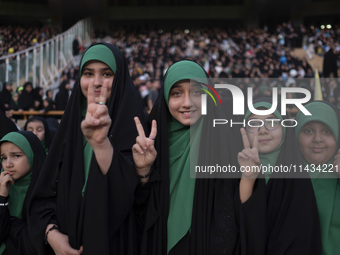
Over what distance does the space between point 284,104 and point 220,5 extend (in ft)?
87.8

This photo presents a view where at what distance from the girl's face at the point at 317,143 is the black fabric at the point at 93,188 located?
89cm

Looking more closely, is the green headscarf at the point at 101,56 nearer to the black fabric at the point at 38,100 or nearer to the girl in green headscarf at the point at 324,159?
the girl in green headscarf at the point at 324,159

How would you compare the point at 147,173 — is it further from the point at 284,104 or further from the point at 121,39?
the point at 121,39

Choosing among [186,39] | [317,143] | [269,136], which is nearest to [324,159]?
[317,143]

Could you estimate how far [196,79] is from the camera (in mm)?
2025

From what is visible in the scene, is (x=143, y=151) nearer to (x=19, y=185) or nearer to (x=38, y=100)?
(x=19, y=185)

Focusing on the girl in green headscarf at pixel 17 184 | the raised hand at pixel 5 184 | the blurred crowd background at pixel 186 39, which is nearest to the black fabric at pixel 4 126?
the girl in green headscarf at pixel 17 184

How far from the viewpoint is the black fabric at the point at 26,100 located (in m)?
8.73

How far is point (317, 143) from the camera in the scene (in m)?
2.11

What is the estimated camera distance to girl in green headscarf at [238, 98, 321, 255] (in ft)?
5.94

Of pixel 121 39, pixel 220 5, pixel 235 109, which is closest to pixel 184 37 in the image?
pixel 121 39

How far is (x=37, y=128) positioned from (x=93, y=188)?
7.52ft

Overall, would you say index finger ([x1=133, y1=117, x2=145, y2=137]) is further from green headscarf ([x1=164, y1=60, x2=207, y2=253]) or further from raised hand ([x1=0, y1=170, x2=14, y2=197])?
raised hand ([x1=0, y1=170, x2=14, y2=197])

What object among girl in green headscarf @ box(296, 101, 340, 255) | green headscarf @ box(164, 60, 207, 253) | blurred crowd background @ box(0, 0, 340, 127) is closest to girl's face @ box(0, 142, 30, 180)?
green headscarf @ box(164, 60, 207, 253)
